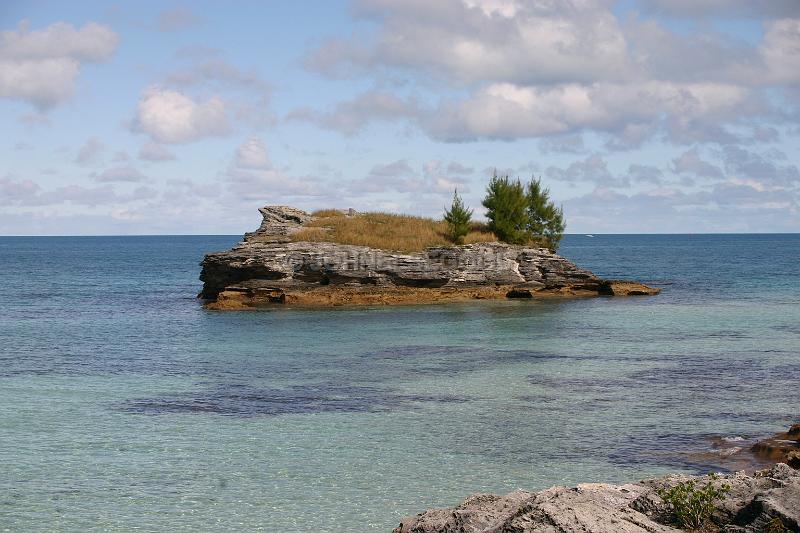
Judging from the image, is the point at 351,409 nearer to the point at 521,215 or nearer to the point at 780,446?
the point at 780,446

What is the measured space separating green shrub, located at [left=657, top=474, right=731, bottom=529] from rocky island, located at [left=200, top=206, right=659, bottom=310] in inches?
1890

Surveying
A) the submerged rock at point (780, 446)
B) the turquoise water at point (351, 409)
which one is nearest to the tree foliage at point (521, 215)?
the turquoise water at point (351, 409)

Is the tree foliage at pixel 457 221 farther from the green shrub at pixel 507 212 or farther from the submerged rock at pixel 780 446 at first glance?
the submerged rock at pixel 780 446

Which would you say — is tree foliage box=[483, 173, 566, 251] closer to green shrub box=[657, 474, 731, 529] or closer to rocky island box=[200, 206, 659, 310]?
rocky island box=[200, 206, 659, 310]

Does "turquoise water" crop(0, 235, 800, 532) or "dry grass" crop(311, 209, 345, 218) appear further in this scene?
"dry grass" crop(311, 209, 345, 218)

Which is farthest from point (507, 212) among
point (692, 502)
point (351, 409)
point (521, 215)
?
point (692, 502)

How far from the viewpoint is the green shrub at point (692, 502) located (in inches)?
380

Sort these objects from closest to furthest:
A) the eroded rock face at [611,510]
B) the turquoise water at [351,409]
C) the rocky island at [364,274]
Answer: the eroded rock face at [611,510]
the turquoise water at [351,409]
the rocky island at [364,274]

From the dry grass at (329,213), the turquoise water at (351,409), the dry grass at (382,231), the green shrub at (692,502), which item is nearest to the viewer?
the green shrub at (692,502)

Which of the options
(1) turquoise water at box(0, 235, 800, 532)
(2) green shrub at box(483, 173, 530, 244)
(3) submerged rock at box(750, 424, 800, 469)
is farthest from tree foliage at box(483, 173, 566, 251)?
(3) submerged rock at box(750, 424, 800, 469)

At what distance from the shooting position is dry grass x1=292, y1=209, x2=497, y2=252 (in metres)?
61.2

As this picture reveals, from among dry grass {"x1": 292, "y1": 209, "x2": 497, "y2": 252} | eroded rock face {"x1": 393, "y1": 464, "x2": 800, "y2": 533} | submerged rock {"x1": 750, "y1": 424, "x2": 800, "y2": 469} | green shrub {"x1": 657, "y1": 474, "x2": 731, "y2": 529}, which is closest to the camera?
eroded rock face {"x1": 393, "y1": 464, "x2": 800, "y2": 533}

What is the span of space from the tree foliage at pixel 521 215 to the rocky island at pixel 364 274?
512 cm

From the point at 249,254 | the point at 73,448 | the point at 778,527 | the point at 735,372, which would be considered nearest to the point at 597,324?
the point at 735,372
